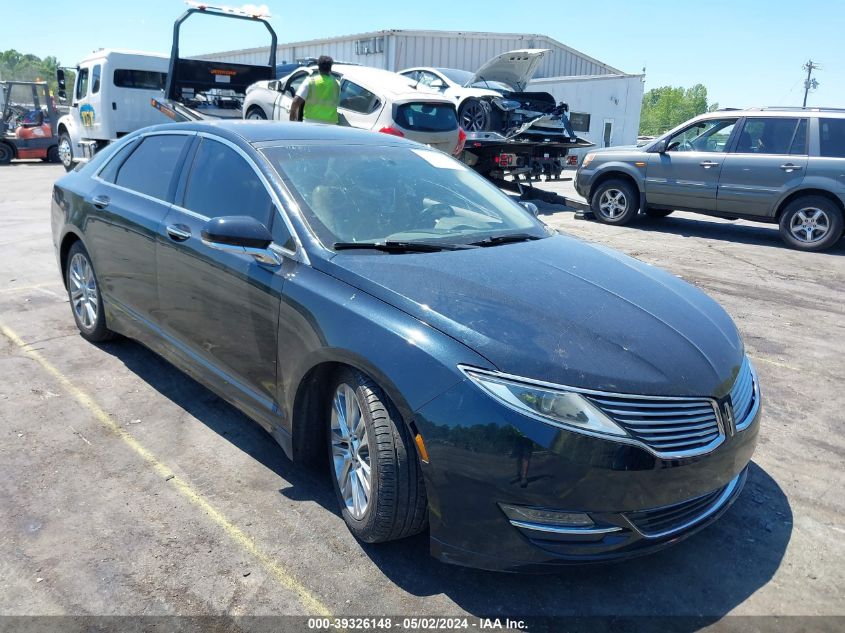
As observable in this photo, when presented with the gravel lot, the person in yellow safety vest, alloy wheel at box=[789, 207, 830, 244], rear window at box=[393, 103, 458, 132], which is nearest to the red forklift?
rear window at box=[393, 103, 458, 132]

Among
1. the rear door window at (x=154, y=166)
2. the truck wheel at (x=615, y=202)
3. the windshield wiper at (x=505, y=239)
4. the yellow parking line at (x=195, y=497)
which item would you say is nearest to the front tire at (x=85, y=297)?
the yellow parking line at (x=195, y=497)

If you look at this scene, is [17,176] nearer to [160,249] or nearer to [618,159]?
[618,159]

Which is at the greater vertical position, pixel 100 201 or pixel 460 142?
pixel 460 142

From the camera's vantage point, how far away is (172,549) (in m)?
2.81

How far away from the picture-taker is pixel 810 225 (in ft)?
31.8

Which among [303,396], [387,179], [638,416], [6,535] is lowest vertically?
[6,535]

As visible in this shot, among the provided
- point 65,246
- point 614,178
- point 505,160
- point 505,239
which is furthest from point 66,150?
point 505,239

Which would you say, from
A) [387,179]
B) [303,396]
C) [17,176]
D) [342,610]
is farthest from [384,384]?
[17,176]

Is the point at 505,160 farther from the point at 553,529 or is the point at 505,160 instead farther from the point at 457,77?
the point at 553,529

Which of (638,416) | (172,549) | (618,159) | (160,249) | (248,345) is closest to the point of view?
(638,416)

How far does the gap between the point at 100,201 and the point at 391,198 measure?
2235 millimetres

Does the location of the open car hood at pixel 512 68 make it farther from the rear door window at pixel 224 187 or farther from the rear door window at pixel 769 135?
the rear door window at pixel 224 187

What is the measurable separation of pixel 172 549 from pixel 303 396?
803 mm

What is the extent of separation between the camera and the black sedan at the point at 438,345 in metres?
2.35
